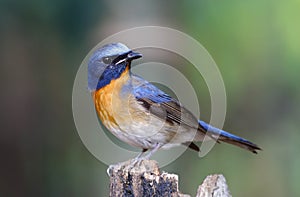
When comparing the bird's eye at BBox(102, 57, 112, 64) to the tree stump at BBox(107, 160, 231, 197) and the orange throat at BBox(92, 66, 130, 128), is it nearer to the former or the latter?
the orange throat at BBox(92, 66, 130, 128)

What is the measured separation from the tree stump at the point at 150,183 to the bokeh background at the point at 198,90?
10.3 ft

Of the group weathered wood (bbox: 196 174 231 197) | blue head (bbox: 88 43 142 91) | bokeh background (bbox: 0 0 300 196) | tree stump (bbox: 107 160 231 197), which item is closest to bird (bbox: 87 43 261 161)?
blue head (bbox: 88 43 142 91)

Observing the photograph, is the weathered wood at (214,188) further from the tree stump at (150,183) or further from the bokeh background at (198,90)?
the bokeh background at (198,90)

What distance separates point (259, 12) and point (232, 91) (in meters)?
0.91

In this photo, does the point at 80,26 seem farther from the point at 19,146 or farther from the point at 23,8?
the point at 19,146

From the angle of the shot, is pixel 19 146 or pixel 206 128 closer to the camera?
pixel 206 128

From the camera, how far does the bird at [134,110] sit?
5.02 meters

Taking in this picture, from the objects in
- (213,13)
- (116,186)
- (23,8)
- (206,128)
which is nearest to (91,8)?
(23,8)

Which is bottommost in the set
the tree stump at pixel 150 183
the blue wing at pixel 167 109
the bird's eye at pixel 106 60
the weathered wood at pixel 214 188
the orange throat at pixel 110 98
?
the tree stump at pixel 150 183

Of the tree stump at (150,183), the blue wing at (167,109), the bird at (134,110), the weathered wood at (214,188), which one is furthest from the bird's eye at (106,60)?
the weathered wood at (214,188)

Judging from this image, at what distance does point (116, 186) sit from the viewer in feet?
13.9

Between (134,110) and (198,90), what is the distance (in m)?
2.63

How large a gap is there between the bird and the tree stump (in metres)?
0.67

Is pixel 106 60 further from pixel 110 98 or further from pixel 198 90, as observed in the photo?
pixel 198 90
